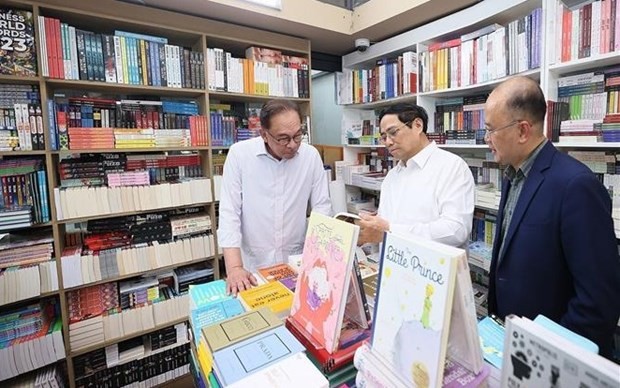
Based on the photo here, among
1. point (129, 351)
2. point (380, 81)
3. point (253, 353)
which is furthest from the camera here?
point (380, 81)

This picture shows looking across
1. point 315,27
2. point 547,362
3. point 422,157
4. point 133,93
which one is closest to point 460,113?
point 422,157

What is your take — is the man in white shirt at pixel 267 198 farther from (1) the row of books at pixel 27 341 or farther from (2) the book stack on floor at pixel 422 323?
(1) the row of books at pixel 27 341

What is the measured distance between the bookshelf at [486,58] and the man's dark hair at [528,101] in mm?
808

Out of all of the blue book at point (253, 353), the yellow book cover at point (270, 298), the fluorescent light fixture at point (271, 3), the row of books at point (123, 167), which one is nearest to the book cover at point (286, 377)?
the blue book at point (253, 353)

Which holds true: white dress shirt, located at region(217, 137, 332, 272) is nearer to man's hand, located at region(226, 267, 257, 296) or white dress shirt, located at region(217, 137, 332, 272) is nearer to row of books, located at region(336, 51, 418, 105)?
man's hand, located at region(226, 267, 257, 296)

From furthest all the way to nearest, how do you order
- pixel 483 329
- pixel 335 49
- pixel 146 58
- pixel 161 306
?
pixel 335 49
pixel 161 306
pixel 146 58
pixel 483 329

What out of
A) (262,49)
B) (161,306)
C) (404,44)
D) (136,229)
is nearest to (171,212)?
(136,229)

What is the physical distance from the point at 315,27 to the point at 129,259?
2.22m

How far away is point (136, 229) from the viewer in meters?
2.37

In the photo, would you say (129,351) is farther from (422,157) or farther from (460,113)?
(460,113)

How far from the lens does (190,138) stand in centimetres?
247

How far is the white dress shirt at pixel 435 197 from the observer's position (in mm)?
1481

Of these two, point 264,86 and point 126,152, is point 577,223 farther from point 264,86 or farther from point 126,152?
point 126,152

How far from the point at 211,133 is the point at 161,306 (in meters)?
1.35
